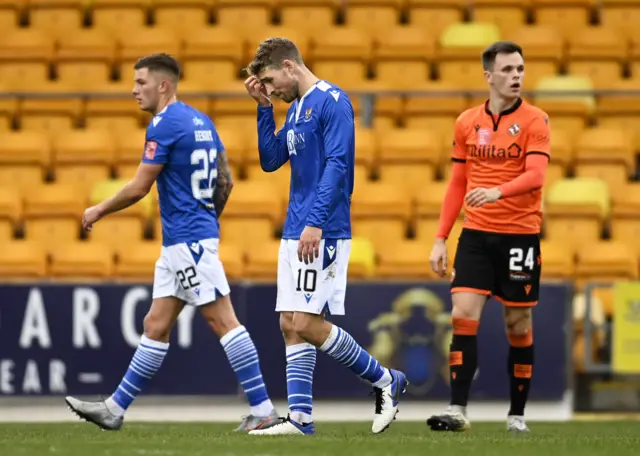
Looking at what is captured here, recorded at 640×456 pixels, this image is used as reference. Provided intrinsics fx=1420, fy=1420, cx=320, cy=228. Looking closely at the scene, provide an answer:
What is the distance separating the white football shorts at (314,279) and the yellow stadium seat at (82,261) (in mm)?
4241

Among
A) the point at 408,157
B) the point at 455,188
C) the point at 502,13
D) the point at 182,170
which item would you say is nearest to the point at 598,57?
the point at 502,13

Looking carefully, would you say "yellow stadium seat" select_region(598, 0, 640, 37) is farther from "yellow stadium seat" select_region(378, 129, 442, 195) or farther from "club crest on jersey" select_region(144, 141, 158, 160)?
"club crest on jersey" select_region(144, 141, 158, 160)

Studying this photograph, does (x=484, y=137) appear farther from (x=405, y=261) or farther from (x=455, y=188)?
(x=405, y=261)

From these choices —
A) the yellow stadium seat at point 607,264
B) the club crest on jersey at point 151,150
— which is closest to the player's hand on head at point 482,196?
the club crest on jersey at point 151,150

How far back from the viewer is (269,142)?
6.85 meters

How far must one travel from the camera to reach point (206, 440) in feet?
21.0

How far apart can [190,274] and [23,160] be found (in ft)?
17.2

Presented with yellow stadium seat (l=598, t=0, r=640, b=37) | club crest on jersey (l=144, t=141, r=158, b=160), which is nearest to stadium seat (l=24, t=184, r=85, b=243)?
club crest on jersey (l=144, t=141, r=158, b=160)

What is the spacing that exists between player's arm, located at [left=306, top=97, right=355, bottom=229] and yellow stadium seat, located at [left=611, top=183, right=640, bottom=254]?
506cm

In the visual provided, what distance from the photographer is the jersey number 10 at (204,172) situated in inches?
280

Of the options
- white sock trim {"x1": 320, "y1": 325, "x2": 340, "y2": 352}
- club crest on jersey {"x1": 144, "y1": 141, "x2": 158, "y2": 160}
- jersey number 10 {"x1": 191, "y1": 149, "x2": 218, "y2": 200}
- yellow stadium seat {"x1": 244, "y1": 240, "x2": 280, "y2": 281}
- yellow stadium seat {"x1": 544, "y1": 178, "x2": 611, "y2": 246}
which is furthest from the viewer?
yellow stadium seat {"x1": 544, "y1": 178, "x2": 611, "y2": 246}

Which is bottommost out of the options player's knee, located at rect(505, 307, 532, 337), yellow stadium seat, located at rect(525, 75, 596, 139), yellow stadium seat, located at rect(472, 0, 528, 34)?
player's knee, located at rect(505, 307, 532, 337)

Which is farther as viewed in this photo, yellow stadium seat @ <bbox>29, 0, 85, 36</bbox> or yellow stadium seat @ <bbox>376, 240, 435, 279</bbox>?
yellow stadium seat @ <bbox>29, 0, 85, 36</bbox>

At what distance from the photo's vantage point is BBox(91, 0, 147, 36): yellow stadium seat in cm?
1359
